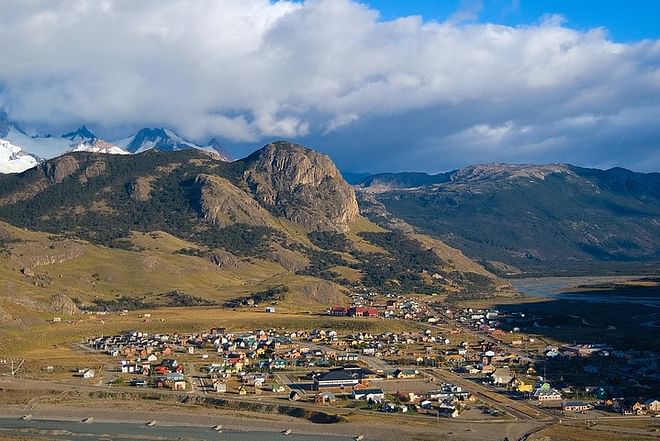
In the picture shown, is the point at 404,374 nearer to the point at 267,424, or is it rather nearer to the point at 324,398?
the point at 324,398

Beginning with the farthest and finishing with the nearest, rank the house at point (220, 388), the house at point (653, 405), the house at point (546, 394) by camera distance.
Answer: the house at point (220, 388) < the house at point (546, 394) < the house at point (653, 405)

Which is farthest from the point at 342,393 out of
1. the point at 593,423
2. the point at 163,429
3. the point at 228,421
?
the point at 593,423

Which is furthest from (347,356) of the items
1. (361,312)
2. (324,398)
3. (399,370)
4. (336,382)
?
(361,312)

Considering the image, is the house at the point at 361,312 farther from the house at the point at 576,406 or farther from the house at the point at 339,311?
the house at the point at 576,406

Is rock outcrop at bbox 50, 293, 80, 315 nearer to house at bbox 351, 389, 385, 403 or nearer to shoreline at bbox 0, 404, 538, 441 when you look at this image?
shoreline at bbox 0, 404, 538, 441

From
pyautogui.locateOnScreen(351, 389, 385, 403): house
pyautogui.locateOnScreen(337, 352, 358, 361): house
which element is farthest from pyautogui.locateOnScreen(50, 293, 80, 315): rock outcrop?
pyautogui.locateOnScreen(351, 389, 385, 403): house

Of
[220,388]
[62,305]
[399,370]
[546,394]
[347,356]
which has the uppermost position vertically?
[62,305]

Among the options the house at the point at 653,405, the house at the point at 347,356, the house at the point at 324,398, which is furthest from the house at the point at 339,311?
the house at the point at 653,405
